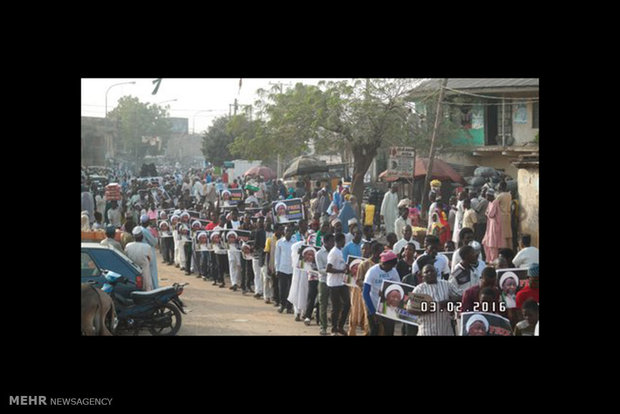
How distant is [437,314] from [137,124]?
65190mm

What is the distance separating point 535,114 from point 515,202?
1191cm

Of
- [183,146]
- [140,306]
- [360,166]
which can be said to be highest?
[183,146]

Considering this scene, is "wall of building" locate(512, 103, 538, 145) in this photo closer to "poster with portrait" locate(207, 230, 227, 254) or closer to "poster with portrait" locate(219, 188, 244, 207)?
"poster with portrait" locate(219, 188, 244, 207)

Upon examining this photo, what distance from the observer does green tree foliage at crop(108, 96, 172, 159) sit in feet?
226

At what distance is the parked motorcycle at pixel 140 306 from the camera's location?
10.4 m

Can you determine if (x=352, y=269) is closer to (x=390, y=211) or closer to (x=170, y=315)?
(x=170, y=315)

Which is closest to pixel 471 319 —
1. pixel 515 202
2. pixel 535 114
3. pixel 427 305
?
pixel 427 305

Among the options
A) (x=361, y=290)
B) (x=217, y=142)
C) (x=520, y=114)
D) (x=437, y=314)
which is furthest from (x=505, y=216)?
(x=217, y=142)

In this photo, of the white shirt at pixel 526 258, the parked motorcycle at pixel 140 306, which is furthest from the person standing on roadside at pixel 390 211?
the parked motorcycle at pixel 140 306

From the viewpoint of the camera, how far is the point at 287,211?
16312 mm

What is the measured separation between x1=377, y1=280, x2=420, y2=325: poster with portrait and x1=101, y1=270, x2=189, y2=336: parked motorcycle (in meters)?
3.27

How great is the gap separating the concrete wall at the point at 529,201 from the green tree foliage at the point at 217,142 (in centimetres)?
3431

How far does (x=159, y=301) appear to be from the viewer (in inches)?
416

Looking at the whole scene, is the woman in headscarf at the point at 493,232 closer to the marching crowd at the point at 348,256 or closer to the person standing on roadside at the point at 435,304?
the marching crowd at the point at 348,256
